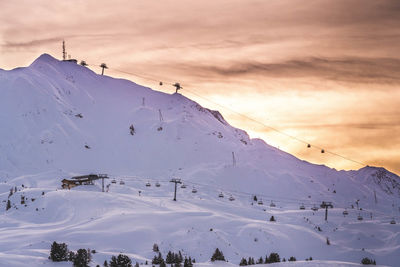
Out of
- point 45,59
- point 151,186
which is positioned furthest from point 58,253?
point 45,59

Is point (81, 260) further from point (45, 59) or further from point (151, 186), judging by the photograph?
point (45, 59)

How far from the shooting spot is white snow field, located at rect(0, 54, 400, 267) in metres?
47.8

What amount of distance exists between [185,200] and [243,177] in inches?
1670

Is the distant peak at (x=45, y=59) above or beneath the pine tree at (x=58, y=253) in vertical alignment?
above

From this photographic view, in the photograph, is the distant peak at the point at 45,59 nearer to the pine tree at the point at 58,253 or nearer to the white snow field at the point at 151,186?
the white snow field at the point at 151,186

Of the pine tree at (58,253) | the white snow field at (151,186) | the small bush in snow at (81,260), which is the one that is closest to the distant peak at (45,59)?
the white snow field at (151,186)

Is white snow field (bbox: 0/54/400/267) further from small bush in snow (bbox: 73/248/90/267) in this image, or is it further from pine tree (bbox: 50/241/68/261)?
small bush in snow (bbox: 73/248/90/267)

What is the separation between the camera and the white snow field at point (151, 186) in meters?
47.8

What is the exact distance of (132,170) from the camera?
370ft

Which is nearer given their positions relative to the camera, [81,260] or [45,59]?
[81,260]

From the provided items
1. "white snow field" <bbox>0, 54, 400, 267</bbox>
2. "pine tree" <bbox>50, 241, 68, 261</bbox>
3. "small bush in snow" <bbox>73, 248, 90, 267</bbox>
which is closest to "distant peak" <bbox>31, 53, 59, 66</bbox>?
"white snow field" <bbox>0, 54, 400, 267</bbox>

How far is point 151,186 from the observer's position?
9550 centimetres

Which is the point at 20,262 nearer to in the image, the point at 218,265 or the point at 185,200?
the point at 218,265

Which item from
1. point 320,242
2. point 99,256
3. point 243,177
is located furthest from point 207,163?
point 99,256
